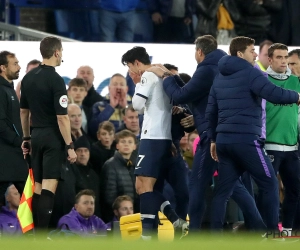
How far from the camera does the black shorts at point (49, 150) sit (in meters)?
11.8

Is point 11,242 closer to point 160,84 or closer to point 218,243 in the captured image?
point 218,243

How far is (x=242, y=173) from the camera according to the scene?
446 inches

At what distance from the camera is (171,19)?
1827 cm

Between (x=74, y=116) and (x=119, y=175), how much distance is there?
0.87 meters

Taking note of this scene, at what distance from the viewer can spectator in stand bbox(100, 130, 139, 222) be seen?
13.8m

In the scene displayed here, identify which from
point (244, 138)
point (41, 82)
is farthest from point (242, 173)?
point (41, 82)

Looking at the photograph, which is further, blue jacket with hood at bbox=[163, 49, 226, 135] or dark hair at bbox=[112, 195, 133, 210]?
dark hair at bbox=[112, 195, 133, 210]

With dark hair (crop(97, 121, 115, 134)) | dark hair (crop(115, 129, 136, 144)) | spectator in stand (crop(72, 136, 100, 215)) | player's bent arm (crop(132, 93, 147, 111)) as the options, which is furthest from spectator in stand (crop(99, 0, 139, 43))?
player's bent arm (crop(132, 93, 147, 111))

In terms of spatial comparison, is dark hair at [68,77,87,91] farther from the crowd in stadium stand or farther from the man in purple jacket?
the man in purple jacket

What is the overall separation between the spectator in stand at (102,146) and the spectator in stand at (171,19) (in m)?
4.23

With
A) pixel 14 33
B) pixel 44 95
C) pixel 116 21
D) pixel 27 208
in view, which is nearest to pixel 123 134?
pixel 27 208

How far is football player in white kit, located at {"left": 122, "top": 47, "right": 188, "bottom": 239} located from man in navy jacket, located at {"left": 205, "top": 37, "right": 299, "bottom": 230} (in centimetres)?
51

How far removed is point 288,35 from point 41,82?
7.02 m

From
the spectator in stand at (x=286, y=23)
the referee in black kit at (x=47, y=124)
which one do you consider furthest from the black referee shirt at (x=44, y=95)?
the spectator in stand at (x=286, y=23)
